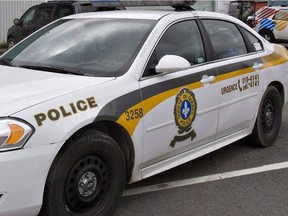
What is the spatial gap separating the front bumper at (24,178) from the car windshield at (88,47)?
0.96 m

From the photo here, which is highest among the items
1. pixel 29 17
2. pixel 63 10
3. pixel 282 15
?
pixel 63 10

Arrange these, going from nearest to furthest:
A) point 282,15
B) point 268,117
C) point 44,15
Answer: point 268,117 < point 44,15 < point 282,15

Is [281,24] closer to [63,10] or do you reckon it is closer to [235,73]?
[63,10]

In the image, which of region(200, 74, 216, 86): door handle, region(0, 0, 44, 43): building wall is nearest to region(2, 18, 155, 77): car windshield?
region(200, 74, 216, 86): door handle

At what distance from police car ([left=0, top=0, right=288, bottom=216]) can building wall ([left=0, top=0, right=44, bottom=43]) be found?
14.1 m

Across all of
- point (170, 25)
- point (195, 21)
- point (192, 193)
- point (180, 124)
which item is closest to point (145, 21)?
point (170, 25)

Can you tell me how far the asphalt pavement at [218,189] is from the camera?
12.3ft

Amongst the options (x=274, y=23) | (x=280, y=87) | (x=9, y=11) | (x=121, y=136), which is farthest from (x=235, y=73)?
(x=9, y=11)

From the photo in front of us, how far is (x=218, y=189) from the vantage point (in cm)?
417

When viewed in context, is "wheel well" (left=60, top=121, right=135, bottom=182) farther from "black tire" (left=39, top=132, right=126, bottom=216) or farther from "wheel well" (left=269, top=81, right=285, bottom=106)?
"wheel well" (left=269, top=81, right=285, bottom=106)

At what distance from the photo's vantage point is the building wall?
58.3 feet

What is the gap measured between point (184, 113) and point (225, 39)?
123 cm

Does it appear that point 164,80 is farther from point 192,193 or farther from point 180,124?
point 192,193

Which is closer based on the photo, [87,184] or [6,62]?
[87,184]
